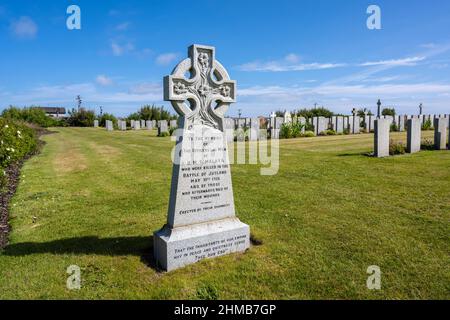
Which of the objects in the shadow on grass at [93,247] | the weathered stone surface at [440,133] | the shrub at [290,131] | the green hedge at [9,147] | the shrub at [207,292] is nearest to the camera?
the shrub at [207,292]

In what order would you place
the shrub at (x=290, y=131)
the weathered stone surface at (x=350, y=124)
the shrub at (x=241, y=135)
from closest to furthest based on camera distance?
the shrub at (x=241, y=135)
the shrub at (x=290, y=131)
the weathered stone surface at (x=350, y=124)

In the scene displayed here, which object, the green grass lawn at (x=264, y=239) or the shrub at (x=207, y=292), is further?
the green grass lawn at (x=264, y=239)

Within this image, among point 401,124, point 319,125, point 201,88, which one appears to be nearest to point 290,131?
point 319,125

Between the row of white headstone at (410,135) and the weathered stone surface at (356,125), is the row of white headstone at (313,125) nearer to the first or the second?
the weathered stone surface at (356,125)

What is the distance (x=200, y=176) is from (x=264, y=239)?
1.41 metres

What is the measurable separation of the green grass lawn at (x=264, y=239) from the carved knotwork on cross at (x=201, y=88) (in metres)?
1.93

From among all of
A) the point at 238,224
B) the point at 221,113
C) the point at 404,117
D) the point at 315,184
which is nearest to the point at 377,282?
the point at 238,224

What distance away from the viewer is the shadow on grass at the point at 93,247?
4570 millimetres

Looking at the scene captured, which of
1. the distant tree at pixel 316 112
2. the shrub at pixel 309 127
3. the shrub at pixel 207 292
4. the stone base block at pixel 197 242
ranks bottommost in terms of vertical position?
the shrub at pixel 207 292

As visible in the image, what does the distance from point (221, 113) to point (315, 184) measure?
447 centimetres

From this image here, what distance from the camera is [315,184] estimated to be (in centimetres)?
822

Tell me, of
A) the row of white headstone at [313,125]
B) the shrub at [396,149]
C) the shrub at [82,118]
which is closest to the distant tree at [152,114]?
the shrub at [82,118]

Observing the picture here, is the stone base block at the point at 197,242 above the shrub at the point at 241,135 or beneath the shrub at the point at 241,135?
beneath

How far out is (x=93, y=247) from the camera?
476cm
